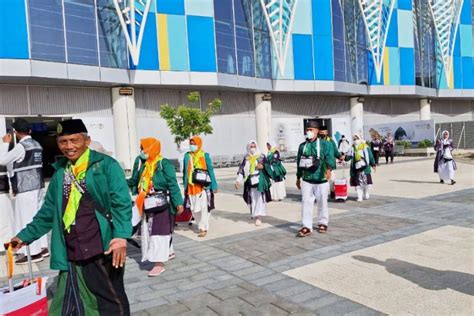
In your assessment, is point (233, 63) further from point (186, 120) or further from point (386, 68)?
point (386, 68)

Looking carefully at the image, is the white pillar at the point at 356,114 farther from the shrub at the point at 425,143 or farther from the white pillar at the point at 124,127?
the white pillar at the point at 124,127

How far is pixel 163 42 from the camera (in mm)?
23172

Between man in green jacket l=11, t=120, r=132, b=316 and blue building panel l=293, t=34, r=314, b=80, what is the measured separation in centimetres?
2746

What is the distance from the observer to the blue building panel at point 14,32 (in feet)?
58.1

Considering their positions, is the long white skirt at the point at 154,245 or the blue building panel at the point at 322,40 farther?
the blue building panel at the point at 322,40

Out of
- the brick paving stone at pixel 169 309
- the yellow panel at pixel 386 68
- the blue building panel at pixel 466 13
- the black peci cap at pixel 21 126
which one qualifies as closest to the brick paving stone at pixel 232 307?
the brick paving stone at pixel 169 309

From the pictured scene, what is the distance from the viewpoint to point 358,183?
10375 millimetres

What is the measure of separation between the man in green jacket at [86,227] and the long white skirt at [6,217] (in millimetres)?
3777

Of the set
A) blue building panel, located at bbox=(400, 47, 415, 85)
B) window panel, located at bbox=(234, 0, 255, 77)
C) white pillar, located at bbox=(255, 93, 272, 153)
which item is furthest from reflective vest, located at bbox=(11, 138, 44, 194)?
blue building panel, located at bbox=(400, 47, 415, 85)

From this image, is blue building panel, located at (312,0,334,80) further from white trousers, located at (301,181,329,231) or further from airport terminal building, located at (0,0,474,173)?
white trousers, located at (301,181,329,231)

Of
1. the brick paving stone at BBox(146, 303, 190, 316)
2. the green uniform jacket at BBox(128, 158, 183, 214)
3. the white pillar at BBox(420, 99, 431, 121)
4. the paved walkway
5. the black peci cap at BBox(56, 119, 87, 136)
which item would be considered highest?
the white pillar at BBox(420, 99, 431, 121)

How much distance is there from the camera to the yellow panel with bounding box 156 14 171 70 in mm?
23047

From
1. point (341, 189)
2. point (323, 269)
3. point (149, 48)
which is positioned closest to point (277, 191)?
point (341, 189)

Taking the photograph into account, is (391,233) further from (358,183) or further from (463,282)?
(358,183)
